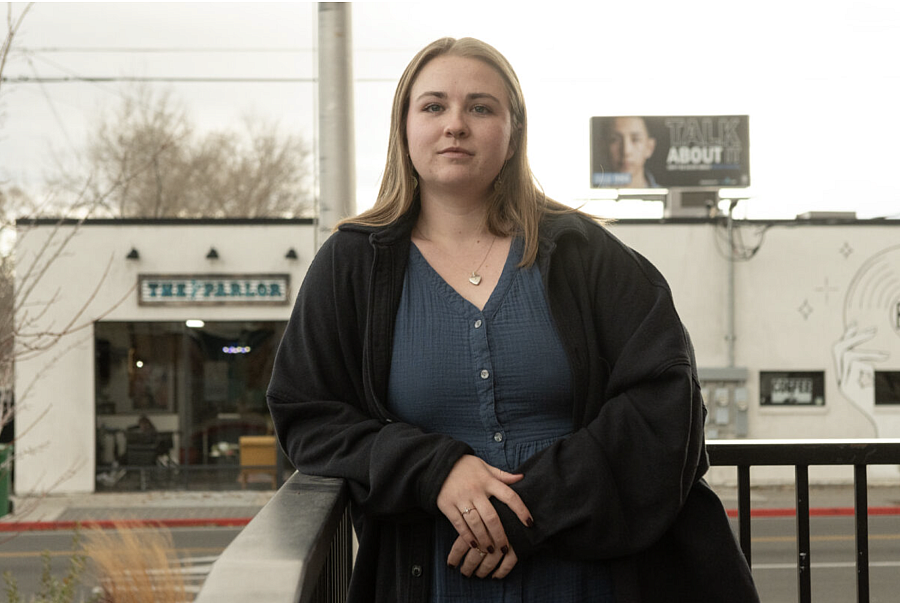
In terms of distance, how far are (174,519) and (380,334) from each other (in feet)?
49.6

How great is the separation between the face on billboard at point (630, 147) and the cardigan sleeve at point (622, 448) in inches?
789

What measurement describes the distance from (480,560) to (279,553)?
1.94 ft

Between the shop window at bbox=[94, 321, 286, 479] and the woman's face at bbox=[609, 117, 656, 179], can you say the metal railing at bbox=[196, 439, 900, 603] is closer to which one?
the shop window at bbox=[94, 321, 286, 479]

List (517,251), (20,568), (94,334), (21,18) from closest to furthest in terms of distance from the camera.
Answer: (517,251), (21,18), (20,568), (94,334)

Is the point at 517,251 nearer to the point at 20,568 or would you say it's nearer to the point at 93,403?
the point at 20,568

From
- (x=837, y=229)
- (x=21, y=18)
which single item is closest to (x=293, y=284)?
(x=837, y=229)

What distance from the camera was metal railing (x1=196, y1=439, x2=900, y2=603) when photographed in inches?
43.1

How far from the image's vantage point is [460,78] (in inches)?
72.5

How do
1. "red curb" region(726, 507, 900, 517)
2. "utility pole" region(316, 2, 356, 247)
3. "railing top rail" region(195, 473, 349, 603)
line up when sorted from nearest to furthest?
"railing top rail" region(195, 473, 349, 603) < "utility pole" region(316, 2, 356, 247) < "red curb" region(726, 507, 900, 517)

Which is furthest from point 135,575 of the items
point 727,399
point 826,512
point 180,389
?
point 727,399

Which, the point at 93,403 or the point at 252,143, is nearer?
the point at 93,403

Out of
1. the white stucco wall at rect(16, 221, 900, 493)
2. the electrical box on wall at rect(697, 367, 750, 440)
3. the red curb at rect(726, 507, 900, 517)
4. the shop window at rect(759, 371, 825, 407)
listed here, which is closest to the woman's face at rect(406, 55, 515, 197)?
the red curb at rect(726, 507, 900, 517)

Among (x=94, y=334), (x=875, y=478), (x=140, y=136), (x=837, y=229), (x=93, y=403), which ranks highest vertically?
(x=140, y=136)

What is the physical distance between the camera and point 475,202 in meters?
1.97
